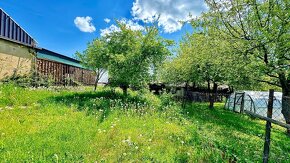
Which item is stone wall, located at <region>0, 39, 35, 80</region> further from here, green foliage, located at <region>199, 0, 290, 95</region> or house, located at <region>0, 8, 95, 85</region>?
green foliage, located at <region>199, 0, 290, 95</region>

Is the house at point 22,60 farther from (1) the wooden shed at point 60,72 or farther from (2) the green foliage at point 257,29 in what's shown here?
(2) the green foliage at point 257,29

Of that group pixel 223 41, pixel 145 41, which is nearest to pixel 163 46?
pixel 145 41

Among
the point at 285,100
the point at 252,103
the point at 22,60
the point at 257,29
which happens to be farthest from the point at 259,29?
the point at 22,60

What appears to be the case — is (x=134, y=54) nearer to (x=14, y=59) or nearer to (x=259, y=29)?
(x=259, y=29)

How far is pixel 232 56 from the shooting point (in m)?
10.2

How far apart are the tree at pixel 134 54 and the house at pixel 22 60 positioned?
16.7 feet

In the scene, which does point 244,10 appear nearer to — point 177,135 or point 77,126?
point 177,135

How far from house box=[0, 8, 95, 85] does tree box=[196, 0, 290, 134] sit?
10.7 meters

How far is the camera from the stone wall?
1411 centimetres

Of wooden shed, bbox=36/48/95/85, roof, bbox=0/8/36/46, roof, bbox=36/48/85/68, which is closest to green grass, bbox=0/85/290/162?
wooden shed, bbox=36/48/95/85

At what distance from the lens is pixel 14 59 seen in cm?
1506

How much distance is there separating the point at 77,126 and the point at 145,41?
7173mm

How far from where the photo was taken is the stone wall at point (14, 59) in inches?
555

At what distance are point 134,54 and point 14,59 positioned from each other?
8310 millimetres
